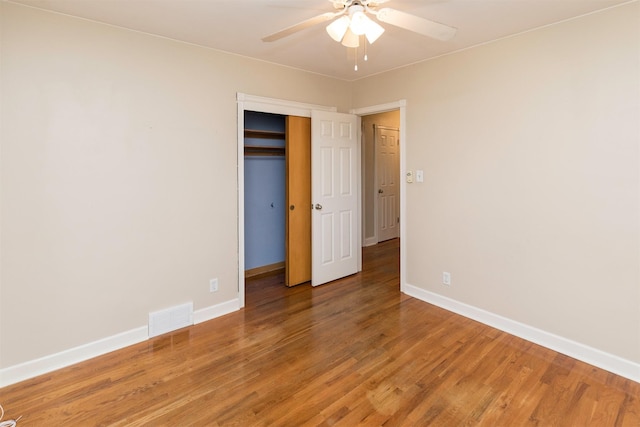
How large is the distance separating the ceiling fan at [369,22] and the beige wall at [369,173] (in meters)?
3.82

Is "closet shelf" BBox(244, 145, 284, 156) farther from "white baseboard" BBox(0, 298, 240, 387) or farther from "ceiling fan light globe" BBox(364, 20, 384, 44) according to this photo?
"ceiling fan light globe" BBox(364, 20, 384, 44)

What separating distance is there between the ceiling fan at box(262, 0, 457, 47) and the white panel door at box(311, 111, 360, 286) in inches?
71.5

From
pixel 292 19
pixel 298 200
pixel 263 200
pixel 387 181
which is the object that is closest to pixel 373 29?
pixel 292 19

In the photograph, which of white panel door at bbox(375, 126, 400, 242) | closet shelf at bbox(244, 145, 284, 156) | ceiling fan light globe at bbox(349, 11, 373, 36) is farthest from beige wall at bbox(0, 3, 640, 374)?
white panel door at bbox(375, 126, 400, 242)

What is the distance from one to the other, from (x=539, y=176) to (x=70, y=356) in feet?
12.6

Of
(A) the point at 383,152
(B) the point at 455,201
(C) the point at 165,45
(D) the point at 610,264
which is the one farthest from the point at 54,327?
(A) the point at 383,152

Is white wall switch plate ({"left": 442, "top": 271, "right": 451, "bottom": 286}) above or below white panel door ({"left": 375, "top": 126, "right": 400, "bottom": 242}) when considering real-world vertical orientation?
below

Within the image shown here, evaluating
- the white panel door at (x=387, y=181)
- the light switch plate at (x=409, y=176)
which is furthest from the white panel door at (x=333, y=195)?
the white panel door at (x=387, y=181)

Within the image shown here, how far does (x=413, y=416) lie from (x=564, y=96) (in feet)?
8.11

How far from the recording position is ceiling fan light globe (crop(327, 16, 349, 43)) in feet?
6.27

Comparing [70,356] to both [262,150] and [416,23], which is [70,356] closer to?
[262,150]

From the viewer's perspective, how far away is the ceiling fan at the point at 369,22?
1.74m

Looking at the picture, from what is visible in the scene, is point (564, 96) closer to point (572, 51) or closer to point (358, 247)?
point (572, 51)

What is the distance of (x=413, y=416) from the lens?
74.9 inches
